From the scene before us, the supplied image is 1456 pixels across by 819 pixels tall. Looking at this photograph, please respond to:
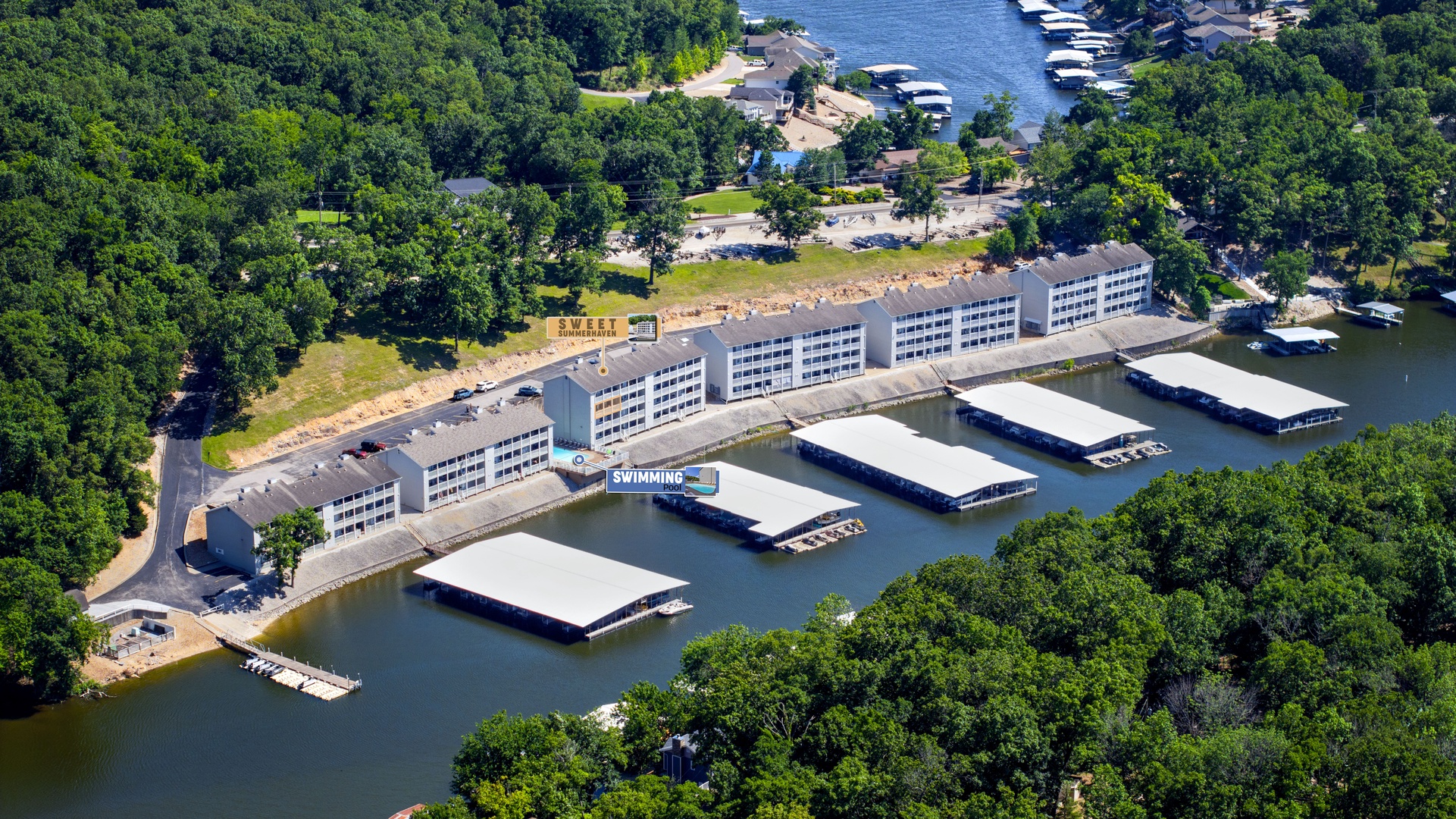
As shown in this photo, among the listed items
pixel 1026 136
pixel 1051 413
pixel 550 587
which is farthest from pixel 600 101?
pixel 550 587

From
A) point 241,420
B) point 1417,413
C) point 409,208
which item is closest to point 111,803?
point 241,420

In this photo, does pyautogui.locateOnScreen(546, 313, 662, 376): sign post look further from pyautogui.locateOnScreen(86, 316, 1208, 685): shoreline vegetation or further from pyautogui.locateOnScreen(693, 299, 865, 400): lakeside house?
pyautogui.locateOnScreen(86, 316, 1208, 685): shoreline vegetation

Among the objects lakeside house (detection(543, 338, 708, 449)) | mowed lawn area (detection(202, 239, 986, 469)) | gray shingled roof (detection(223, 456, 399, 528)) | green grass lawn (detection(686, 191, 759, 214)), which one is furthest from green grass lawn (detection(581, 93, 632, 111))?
gray shingled roof (detection(223, 456, 399, 528))

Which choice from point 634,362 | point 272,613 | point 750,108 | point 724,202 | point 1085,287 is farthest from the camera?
point 750,108

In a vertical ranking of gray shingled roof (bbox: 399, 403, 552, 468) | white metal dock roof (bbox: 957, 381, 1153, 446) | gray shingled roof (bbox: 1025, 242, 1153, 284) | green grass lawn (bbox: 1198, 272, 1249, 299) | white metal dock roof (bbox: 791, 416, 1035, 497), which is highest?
gray shingled roof (bbox: 1025, 242, 1153, 284)

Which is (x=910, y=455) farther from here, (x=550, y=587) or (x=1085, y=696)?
(x=1085, y=696)
